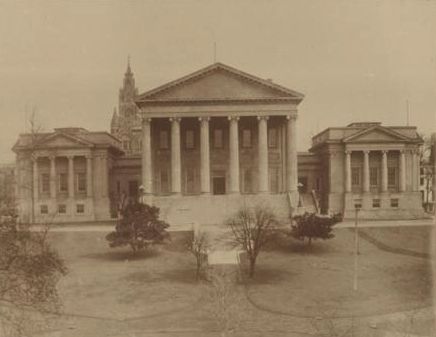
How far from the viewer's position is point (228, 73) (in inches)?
1781

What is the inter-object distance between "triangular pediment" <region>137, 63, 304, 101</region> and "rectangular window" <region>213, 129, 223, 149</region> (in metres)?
4.24

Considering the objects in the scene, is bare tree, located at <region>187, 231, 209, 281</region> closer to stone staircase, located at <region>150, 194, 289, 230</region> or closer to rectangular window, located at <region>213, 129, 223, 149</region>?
stone staircase, located at <region>150, 194, 289, 230</region>

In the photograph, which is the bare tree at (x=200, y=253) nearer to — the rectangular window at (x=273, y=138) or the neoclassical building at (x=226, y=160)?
the neoclassical building at (x=226, y=160)

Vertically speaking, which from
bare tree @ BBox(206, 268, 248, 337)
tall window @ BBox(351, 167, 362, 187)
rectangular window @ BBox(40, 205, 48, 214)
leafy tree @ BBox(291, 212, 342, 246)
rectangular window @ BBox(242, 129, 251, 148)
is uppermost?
rectangular window @ BBox(242, 129, 251, 148)

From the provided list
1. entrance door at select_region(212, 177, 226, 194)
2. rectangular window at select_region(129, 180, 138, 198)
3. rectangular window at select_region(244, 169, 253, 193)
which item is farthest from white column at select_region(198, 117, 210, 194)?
rectangular window at select_region(129, 180, 138, 198)

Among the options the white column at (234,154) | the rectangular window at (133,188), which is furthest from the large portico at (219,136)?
the rectangular window at (133,188)

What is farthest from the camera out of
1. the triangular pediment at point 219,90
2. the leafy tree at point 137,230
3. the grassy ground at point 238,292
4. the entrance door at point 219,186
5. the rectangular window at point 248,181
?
the entrance door at point 219,186

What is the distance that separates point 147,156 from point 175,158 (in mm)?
2093

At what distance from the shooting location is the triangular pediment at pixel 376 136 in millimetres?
49656

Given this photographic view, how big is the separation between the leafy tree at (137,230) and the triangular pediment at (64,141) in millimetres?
17571

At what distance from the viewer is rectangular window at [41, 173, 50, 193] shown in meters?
49.3

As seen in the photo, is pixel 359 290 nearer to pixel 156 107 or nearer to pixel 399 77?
pixel 399 77

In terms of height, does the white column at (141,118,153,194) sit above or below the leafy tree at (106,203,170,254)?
above

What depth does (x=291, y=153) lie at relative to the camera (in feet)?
154
